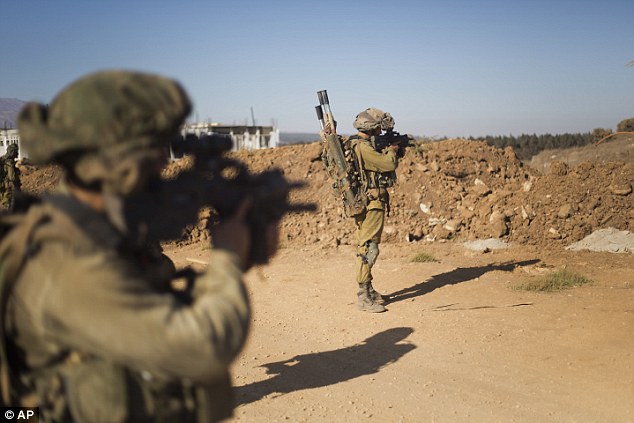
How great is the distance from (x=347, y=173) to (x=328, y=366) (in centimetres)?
284

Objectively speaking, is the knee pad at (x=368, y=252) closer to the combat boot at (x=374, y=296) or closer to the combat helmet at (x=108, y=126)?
the combat boot at (x=374, y=296)

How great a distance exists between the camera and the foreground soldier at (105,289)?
135cm

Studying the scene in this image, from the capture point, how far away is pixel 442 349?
244 inches

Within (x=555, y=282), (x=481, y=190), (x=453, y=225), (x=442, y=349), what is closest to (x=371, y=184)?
(x=442, y=349)

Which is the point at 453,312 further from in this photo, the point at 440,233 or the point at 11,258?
the point at 11,258

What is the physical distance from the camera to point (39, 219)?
4.67ft

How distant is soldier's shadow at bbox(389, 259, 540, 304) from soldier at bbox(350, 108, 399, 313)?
62cm

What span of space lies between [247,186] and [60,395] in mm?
776

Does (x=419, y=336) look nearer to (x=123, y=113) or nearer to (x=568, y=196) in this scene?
(x=123, y=113)

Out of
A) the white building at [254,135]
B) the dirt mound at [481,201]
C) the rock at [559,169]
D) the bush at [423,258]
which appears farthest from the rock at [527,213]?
the white building at [254,135]

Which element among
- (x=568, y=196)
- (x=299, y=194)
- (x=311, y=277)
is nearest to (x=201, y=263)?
(x=311, y=277)

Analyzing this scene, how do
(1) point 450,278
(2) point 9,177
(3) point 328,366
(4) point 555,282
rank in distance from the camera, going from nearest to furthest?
(3) point 328,366
(4) point 555,282
(2) point 9,177
(1) point 450,278

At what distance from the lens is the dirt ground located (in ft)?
16.2

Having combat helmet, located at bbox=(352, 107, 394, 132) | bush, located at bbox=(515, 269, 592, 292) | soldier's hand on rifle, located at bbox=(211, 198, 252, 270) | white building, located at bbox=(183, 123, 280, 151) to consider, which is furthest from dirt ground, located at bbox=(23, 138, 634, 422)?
white building, located at bbox=(183, 123, 280, 151)
